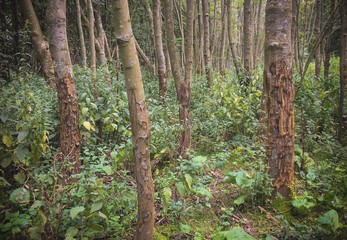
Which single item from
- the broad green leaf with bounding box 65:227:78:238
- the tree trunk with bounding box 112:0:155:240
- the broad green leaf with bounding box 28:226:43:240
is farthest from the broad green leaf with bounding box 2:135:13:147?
the tree trunk with bounding box 112:0:155:240

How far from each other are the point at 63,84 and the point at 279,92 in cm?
282

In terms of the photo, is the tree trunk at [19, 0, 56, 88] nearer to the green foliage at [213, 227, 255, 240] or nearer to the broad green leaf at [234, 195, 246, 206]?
the broad green leaf at [234, 195, 246, 206]

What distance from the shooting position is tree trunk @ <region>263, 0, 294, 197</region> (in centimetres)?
300

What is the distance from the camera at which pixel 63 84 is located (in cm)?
374

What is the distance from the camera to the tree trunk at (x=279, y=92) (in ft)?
9.86

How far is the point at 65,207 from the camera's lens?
2658 mm

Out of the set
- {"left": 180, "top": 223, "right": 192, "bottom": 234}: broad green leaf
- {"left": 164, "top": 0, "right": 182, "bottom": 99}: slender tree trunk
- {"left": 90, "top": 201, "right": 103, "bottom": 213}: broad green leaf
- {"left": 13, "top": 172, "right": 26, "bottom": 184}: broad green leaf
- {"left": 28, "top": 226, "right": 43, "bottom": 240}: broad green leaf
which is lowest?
{"left": 180, "top": 223, "right": 192, "bottom": 234}: broad green leaf

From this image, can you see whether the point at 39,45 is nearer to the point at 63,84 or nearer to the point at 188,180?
the point at 63,84

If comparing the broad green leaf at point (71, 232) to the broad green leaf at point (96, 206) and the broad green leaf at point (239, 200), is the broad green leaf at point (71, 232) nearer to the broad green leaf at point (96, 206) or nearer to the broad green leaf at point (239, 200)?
the broad green leaf at point (96, 206)

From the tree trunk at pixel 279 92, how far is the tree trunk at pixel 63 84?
2554 millimetres

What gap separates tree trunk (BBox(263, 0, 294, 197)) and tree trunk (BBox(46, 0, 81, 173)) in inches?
101

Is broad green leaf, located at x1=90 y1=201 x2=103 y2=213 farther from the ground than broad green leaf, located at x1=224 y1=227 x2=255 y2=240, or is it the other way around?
broad green leaf, located at x1=90 y1=201 x2=103 y2=213

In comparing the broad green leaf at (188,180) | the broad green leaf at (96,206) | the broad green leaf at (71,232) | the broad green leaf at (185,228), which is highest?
the broad green leaf at (96,206)

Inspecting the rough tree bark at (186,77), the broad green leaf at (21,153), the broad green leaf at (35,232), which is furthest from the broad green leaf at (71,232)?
the rough tree bark at (186,77)
